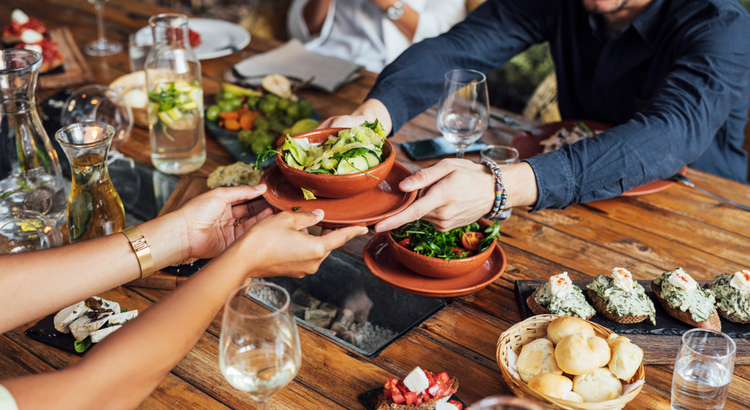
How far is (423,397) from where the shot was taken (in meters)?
0.96

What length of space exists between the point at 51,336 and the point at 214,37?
1.92 m

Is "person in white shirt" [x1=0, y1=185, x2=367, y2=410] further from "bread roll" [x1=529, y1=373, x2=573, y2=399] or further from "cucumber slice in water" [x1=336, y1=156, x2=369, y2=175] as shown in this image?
"bread roll" [x1=529, y1=373, x2=573, y2=399]

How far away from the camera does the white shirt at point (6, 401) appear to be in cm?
73

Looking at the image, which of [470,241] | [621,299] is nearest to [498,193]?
[470,241]

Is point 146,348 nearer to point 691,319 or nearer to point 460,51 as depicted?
point 691,319

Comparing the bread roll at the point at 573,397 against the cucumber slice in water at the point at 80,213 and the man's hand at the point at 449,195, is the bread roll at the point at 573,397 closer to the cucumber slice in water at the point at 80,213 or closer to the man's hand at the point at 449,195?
the man's hand at the point at 449,195

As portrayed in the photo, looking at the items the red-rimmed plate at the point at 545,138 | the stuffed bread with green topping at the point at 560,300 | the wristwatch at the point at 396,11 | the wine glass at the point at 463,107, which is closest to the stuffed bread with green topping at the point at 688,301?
the stuffed bread with green topping at the point at 560,300

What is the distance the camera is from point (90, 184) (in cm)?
125

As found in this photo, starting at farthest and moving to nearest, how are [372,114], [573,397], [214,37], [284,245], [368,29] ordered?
[368,29], [214,37], [372,114], [284,245], [573,397]

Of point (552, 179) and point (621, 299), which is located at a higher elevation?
point (552, 179)

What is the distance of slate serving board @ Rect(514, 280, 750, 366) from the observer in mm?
1088

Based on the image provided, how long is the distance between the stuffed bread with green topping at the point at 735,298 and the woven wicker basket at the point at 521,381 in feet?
1.02

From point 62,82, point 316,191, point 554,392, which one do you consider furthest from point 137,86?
point 554,392

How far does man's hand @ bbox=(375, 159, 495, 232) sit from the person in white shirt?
14 centimetres
